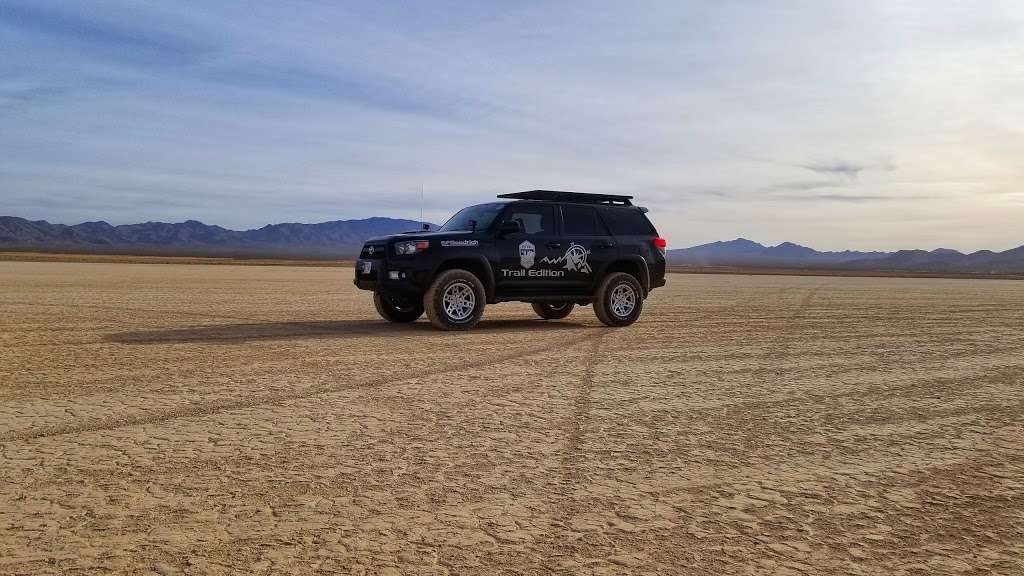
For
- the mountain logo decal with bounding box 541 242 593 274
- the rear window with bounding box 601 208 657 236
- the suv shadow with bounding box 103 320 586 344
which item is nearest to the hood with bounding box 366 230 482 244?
the suv shadow with bounding box 103 320 586 344

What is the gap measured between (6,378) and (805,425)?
274 inches

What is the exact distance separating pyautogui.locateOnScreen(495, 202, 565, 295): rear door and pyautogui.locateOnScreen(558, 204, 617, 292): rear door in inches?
6.4

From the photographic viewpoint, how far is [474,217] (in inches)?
535

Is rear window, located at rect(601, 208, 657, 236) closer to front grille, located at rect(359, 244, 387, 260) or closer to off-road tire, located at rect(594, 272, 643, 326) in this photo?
off-road tire, located at rect(594, 272, 643, 326)

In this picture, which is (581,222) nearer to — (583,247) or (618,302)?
(583,247)

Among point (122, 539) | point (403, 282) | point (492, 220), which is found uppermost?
point (492, 220)

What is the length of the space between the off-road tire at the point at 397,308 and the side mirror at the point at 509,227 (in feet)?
6.39

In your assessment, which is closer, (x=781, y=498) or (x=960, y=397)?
(x=781, y=498)

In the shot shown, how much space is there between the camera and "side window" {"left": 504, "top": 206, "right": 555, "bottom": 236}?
525 inches

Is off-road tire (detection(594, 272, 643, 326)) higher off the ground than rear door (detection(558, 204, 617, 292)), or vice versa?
rear door (detection(558, 204, 617, 292))

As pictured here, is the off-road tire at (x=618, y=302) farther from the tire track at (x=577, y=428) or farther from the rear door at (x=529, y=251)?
the tire track at (x=577, y=428)

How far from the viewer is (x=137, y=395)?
7039 millimetres

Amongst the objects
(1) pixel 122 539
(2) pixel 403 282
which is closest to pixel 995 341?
(2) pixel 403 282

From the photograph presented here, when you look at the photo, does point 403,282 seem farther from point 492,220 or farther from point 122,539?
point 122,539
